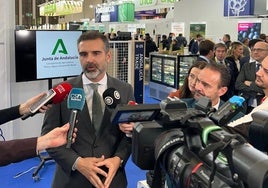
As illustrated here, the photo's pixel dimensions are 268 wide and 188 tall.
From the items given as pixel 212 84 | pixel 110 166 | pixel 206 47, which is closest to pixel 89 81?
pixel 110 166

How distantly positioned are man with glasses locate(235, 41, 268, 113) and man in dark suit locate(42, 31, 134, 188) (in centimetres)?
317

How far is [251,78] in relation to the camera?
4.86 meters

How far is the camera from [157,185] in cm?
99

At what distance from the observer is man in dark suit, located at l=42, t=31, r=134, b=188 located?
1697mm

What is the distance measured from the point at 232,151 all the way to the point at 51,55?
12.9 feet

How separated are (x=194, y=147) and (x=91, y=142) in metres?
1.02

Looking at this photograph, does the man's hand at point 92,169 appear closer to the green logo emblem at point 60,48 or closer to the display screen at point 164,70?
the green logo emblem at point 60,48

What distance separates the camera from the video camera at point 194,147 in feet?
2.09

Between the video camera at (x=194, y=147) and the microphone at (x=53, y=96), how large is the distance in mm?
615

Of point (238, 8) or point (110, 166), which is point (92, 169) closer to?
point (110, 166)

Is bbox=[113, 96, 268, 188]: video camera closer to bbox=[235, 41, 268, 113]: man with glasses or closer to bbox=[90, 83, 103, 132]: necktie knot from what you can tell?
bbox=[90, 83, 103, 132]: necktie knot

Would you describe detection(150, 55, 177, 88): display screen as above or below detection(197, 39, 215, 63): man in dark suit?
below

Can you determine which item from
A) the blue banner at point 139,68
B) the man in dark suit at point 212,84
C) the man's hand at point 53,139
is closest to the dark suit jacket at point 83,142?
the man's hand at point 53,139

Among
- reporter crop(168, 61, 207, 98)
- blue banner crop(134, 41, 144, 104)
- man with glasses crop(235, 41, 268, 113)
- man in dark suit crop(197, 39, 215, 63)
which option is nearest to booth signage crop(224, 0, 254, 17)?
blue banner crop(134, 41, 144, 104)
